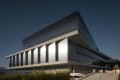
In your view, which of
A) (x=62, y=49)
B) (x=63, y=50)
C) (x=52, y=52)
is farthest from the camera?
(x=52, y=52)

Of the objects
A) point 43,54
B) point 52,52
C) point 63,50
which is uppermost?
point 63,50

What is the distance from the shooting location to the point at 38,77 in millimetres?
20766

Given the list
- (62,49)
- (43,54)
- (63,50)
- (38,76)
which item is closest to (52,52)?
(62,49)

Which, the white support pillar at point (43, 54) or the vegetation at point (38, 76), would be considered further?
the white support pillar at point (43, 54)

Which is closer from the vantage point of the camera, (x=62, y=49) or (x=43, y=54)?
(x=62, y=49)

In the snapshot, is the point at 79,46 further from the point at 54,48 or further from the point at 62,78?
the point at 62,78

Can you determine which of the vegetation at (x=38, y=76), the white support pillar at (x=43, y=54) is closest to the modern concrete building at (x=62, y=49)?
the white support pillar at (x=43, y=54)

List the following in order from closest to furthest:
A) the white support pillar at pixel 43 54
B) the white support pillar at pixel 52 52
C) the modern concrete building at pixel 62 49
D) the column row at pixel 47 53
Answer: the modern concrete building at pixel 62 49 → the column row at pixel 47 53 → the white support pillar at pixel 52 52 → the white support pillar at pixel 43 54

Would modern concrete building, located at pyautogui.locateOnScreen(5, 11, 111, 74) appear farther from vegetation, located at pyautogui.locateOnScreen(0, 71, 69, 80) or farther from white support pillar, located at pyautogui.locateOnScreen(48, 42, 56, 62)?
vegetation, located at pyautogui.locateOnScreen(0, 71, 69, 80)

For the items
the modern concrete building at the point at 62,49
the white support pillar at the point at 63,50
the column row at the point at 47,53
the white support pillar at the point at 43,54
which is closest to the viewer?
the white support pillar at the point at 63,50

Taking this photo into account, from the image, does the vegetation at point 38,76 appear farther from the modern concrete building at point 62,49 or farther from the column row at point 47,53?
the column row at point 47,53

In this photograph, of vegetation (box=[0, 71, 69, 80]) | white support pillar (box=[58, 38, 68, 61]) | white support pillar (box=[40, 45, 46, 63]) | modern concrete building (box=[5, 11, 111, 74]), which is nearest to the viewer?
vegetation (box=[0, 71, 69, 80])

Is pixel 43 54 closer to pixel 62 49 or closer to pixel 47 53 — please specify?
pixel 47 53

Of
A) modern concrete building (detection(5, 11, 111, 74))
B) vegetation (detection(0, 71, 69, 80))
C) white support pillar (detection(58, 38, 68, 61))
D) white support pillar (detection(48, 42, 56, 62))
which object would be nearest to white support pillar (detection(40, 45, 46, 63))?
modern concrete building (detection(5, 11, 111, 74))
